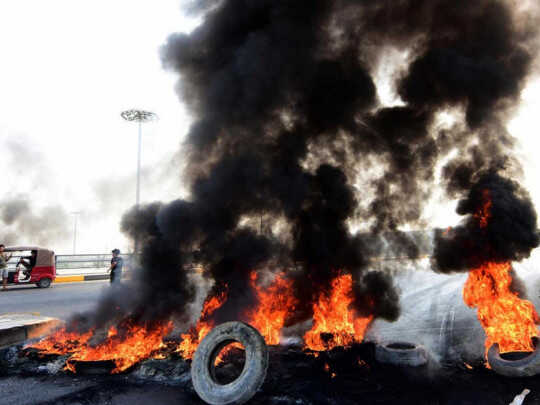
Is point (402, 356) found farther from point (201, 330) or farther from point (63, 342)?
point (63, 342)

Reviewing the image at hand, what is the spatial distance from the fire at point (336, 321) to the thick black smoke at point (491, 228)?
234 centimetres

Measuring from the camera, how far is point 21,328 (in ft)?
26.0

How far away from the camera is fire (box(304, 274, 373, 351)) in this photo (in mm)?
7375

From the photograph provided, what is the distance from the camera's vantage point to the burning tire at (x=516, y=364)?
5.55 metres

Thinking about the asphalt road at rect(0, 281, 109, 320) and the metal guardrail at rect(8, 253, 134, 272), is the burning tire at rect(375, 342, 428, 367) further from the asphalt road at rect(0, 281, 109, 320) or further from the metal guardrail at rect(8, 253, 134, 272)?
the metal guardrail at rect(8, 253, 134, 272)

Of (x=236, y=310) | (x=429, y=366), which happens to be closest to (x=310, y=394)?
(x=429, y=366)

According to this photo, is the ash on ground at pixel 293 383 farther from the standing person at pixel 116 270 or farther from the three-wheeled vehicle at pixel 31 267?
the three-wheeled vehicle at pixel 31 267

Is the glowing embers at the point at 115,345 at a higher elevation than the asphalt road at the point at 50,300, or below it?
higher

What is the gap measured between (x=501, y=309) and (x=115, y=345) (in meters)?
7.15

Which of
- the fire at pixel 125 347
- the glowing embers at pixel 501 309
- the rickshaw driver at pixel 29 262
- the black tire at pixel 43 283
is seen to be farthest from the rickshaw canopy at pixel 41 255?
the glowing embers at pixel 501 309

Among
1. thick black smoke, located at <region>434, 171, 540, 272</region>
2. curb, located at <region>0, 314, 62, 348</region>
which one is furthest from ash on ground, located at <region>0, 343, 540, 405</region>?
thick black smoke, located at <region>434, 171, 540, 272</region>

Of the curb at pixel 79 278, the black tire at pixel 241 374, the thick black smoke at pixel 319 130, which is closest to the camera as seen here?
the black tire at pixel 241 374

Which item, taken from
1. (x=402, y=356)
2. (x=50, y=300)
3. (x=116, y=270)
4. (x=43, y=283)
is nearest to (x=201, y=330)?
(x=402, y=356)

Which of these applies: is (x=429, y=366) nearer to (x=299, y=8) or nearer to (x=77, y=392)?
(x=77, y=392)
